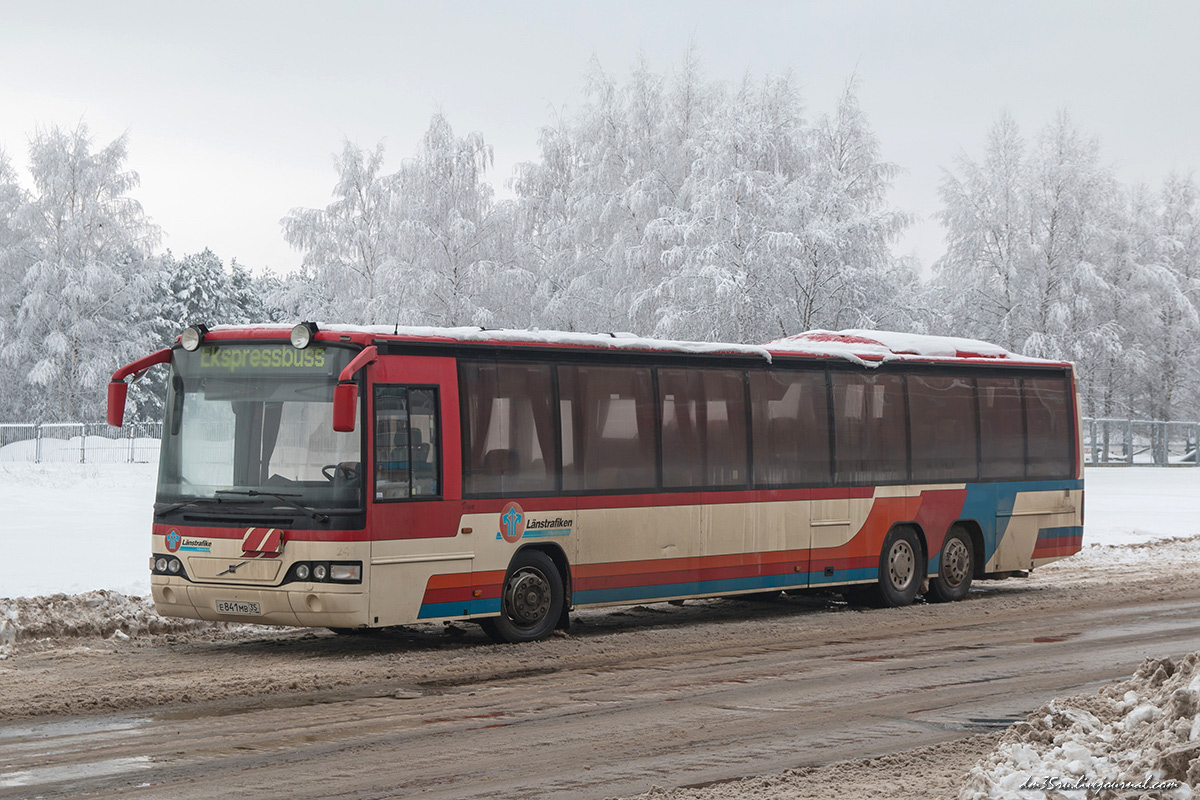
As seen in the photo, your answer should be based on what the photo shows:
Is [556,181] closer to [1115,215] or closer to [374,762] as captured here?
[1115,215]

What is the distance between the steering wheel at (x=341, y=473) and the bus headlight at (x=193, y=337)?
70.1 inches

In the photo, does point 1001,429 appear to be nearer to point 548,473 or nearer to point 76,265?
point 548,473

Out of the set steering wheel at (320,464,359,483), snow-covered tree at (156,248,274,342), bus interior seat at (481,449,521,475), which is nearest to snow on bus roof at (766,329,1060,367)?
bus interior seat at (481,449,521,475)

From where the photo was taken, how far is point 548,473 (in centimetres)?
1360

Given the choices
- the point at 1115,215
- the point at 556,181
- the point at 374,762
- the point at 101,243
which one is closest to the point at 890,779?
the point at 374,762

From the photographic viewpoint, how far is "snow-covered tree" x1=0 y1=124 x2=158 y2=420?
59219mm

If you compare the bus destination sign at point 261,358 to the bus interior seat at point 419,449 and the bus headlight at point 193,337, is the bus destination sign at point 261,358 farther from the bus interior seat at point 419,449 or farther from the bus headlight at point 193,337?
the bus interior seat at point 419,449

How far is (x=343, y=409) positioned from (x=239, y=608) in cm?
211

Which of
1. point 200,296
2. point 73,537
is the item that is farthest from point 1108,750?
point 200,296

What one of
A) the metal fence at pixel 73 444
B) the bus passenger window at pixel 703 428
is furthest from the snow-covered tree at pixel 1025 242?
the bus passenger window at pixel 703 428

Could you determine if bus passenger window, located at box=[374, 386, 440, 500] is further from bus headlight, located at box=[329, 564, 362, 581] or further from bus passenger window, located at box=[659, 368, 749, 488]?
bus passenger window, located at box=[659, 368, 749, 488]

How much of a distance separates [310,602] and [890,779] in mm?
5834

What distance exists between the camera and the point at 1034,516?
18.8 meters

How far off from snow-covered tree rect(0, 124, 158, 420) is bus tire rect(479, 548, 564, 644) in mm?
49562
